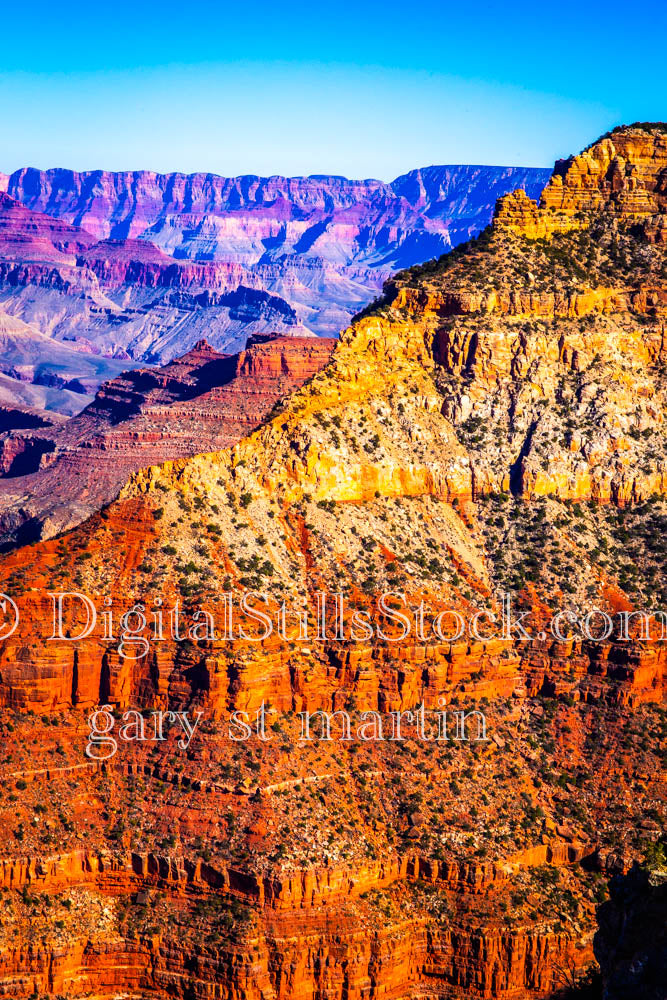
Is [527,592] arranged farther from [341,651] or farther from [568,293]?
[568,293]

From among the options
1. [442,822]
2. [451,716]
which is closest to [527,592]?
[451,716]

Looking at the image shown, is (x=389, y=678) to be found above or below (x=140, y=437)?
below

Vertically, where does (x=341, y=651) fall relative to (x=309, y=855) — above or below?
above

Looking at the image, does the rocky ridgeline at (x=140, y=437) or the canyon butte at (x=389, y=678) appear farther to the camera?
the rocky ridgeline at (x=140, y=437)

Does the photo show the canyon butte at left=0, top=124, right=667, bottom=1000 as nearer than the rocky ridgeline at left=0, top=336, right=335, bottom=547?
Yes

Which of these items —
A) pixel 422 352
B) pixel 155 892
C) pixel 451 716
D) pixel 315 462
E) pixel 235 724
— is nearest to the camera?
pixel 155 892

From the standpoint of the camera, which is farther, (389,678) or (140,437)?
(140,437)

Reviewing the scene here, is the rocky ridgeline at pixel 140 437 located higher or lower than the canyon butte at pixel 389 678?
higher

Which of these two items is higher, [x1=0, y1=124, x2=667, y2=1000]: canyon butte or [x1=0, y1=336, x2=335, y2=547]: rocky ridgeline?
[x1=0, y1=336, x2=335, y2=547]: rocky ridgeline
